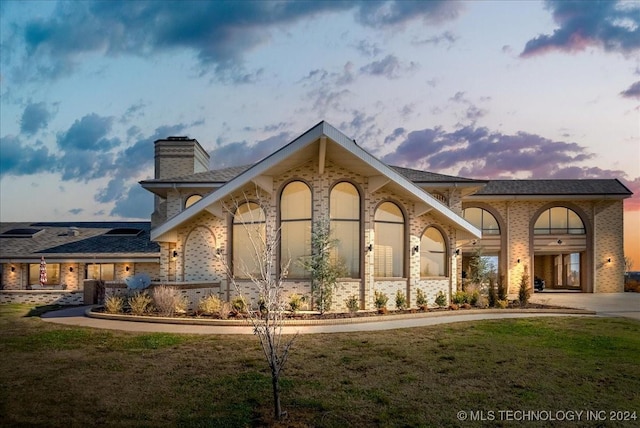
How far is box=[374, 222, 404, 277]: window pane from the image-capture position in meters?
18.2

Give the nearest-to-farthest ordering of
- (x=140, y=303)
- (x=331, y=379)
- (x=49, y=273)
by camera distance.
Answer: (x=331, y=379) < (x=140, y=303) < (x=49, y=273)

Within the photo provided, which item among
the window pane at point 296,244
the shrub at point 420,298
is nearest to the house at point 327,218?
the window pane at point 296,244

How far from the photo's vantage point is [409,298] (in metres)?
18.4

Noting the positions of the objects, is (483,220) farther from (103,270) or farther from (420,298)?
(103,270)

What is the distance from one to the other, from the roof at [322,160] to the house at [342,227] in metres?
0.04

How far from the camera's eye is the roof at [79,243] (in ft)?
88.9

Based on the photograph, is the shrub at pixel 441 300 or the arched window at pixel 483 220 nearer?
the shrub at pixel 441 300

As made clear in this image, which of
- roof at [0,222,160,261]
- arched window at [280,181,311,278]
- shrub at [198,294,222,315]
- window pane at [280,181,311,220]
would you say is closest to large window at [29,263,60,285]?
roof at [0,222,160,261]

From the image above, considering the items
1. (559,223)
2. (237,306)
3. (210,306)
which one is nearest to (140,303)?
(210,306)

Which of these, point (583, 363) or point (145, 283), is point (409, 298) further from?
point (145, 283)

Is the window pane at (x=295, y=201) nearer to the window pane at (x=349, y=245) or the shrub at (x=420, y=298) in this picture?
the window pane at (x=349, y=245)

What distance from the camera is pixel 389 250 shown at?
18422 millimetres

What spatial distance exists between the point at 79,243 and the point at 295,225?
60.9 feet

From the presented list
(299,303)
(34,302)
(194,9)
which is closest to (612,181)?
(299,303)
